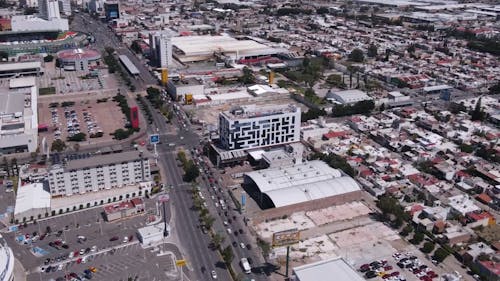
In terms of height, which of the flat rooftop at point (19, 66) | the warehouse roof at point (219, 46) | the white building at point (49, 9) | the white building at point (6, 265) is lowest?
the white building at point (6, 265)

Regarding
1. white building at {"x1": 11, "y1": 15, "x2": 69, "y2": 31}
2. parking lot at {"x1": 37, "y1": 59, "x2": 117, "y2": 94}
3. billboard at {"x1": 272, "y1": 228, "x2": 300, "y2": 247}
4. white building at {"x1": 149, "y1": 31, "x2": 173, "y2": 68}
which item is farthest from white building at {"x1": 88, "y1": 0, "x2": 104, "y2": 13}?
billboard at {"x1": 272, "y1": 228, "x2": 300, "y2": 247}

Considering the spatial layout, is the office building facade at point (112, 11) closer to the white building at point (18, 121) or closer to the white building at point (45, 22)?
the white building at point (45, 22)

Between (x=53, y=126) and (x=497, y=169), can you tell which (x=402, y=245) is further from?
(x=53, y=126)

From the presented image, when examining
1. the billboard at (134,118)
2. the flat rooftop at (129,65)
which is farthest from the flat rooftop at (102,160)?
the flat rooftop at (129,65)

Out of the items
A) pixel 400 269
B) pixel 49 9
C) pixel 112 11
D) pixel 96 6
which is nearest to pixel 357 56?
pixel 400 269

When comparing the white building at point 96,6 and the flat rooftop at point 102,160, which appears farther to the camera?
the white building at point 96,6

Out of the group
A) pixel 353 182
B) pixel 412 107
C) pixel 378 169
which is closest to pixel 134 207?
pixel 353 182
